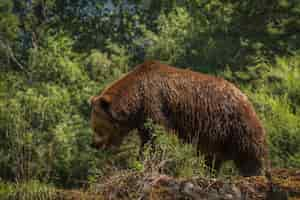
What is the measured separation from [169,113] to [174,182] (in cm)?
347

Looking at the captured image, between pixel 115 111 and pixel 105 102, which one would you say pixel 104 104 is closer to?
pixel 105 102

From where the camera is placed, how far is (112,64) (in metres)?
12.5

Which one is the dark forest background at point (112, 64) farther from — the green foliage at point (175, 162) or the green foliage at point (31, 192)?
the green foliage at point (31, 192)

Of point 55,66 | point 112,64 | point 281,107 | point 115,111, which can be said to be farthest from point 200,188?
point 112,64

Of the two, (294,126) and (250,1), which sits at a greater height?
(250,1)

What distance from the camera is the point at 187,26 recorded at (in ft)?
48.1

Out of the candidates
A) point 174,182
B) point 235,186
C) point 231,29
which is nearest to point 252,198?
point 235,186

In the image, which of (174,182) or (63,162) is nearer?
(174,182)

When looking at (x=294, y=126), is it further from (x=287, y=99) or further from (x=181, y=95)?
(x=181, y=95)

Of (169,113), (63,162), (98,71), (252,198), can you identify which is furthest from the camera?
(98,71)

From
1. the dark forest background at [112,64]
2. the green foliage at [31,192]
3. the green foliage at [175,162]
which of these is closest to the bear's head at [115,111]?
the dark forest background at [112,64]

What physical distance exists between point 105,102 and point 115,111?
0.58ft

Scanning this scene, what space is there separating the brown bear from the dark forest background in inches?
22.3

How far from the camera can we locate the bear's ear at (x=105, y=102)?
302 inches
